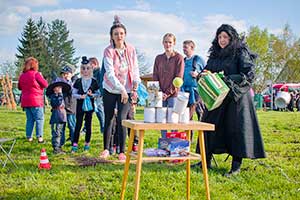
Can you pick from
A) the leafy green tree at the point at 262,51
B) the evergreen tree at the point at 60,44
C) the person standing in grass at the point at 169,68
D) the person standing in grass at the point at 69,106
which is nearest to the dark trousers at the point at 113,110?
the person standing in grass at the point at 169,68

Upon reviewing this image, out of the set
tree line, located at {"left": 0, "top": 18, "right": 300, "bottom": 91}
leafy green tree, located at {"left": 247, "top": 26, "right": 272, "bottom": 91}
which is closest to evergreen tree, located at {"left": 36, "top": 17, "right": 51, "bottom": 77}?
tree line, located at {"left": 0, "top": 18, "right": 300, "bottom": 91}

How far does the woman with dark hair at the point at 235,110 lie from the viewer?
443 centimetres

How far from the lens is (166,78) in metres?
5.43

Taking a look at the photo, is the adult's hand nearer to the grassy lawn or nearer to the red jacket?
the grassy lawn

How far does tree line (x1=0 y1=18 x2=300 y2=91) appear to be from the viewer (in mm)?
41219

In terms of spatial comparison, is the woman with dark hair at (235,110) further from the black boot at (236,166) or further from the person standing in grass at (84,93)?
the person standing in grass at (84,93)

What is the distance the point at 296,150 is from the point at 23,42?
5033cm

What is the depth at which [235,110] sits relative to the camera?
450 cm

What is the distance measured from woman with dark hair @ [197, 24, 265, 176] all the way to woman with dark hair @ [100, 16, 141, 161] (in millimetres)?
1100

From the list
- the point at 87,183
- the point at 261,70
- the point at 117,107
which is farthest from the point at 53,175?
the point at 261,70

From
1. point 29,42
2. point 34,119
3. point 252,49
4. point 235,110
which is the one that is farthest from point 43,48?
point 235,110

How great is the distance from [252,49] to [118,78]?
38.1 metres

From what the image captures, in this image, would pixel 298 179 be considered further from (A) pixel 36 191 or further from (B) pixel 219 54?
(A) pixel 36 191

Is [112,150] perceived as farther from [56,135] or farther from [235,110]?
[235,110]
